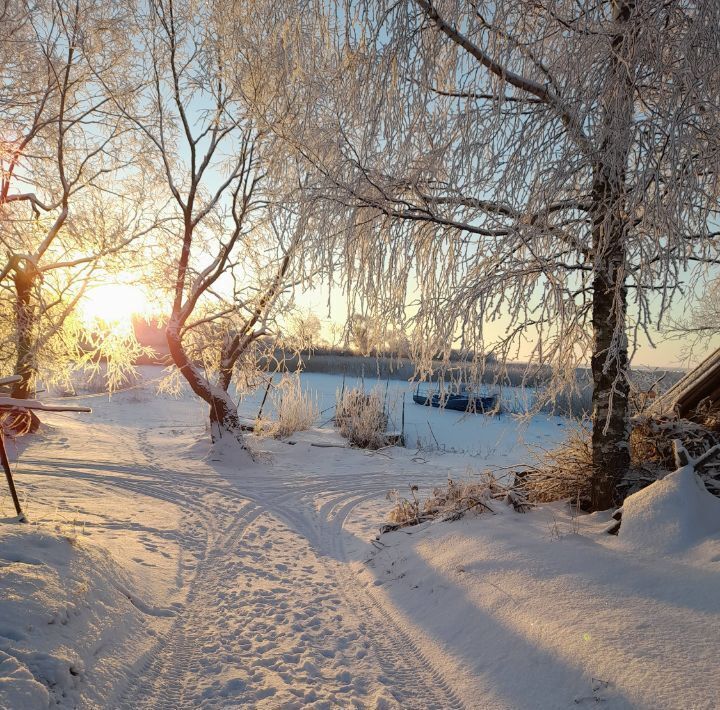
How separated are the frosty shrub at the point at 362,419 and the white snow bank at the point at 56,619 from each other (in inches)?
371

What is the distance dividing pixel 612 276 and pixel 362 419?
964 cm

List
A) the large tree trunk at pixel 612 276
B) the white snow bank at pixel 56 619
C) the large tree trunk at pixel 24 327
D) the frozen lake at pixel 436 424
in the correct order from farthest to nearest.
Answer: the frozen lake at pixel 436 424 → the large tree trunk at pixel 24 327 → the large tree trunk at pixel 612 276 → the white snow bank at pixel 56 619

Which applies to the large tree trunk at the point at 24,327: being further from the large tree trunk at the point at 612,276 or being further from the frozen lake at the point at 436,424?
the large tree trunk at the point at 612,276

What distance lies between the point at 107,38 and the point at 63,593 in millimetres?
11178

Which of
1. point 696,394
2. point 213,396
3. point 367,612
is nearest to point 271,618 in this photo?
point 367,612

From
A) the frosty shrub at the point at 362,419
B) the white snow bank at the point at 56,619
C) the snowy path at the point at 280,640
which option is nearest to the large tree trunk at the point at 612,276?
→ the snowy path at the point at 280,640

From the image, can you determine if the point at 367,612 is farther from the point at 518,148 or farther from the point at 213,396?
the point at 213,396

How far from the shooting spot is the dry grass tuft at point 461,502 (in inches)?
194

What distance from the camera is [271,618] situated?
363cm

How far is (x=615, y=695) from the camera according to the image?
2.19 m

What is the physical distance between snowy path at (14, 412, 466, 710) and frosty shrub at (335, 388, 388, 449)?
15.4 feet

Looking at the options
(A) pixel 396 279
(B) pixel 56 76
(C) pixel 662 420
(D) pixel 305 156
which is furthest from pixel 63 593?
(B) pixel 56 76

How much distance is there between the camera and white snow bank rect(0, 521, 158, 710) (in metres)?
2.22

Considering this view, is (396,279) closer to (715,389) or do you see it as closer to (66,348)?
(715,389)
